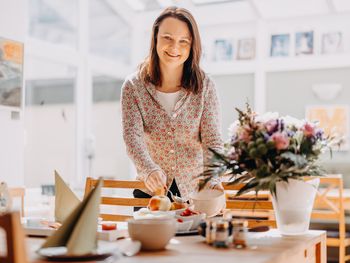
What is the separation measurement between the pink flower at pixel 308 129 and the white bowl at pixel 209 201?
0.31m

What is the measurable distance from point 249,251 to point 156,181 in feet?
1.75

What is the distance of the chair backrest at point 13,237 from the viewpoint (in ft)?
3.10

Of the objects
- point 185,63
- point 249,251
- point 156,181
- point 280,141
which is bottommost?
point 249,251

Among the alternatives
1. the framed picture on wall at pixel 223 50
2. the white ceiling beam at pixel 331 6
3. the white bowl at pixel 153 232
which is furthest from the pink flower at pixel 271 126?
the framed picture on wall at pixel 223 50

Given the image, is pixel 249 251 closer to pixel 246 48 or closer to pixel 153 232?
pixel 153 232

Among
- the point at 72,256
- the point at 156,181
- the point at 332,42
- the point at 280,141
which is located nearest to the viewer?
the point at 72,256

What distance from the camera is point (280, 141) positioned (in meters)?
1.44

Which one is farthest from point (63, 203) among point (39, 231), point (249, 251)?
point (249, 251)

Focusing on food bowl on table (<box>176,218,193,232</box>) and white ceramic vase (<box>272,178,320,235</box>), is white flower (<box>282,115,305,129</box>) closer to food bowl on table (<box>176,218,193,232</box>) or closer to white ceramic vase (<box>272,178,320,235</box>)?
white ceramic vase (<box>272,178,320,235</box>)

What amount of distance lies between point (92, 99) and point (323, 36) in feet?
8.29

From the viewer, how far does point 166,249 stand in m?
1.29

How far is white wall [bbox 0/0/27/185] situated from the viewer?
4582 millimetres

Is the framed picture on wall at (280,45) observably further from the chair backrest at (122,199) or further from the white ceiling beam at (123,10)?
the chair backrest at (122,199)

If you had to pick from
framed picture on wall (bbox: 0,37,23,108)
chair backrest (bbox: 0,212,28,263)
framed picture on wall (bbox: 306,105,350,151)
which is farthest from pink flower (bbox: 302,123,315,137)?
framed picture on wall (bbox: 306,105,350,151)
